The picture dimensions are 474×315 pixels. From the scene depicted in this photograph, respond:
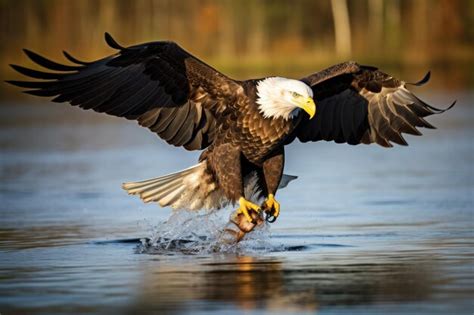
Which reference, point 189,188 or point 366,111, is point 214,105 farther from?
point 366,111

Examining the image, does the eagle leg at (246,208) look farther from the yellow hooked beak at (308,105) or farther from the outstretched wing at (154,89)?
the yellow hooked beak at (308,105)

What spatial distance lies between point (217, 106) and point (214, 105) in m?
0.02

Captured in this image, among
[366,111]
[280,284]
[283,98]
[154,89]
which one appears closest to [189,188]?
[154,89]

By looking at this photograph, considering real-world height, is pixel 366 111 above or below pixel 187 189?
above

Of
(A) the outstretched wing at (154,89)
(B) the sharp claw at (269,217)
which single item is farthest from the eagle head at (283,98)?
(B) the sharp claw at (269,217)

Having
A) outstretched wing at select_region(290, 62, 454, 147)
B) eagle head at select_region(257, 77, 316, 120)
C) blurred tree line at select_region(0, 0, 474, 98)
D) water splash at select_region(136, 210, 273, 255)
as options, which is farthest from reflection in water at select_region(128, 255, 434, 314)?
blurred tree line at select_region(0, 0, 474, 98)

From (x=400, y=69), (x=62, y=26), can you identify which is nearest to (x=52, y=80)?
(x=400, y=69)

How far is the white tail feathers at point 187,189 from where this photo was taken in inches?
339

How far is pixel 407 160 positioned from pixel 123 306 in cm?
796

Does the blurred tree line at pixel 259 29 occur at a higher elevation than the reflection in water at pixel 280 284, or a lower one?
higher

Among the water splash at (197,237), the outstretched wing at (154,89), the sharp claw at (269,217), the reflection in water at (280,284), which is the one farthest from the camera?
the sharp claw at (269,217)

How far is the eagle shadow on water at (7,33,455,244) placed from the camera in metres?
8.13

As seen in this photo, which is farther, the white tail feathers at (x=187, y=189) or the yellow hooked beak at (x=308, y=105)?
the white tail feathers at (x=187, y=189)

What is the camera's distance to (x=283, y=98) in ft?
26.1
